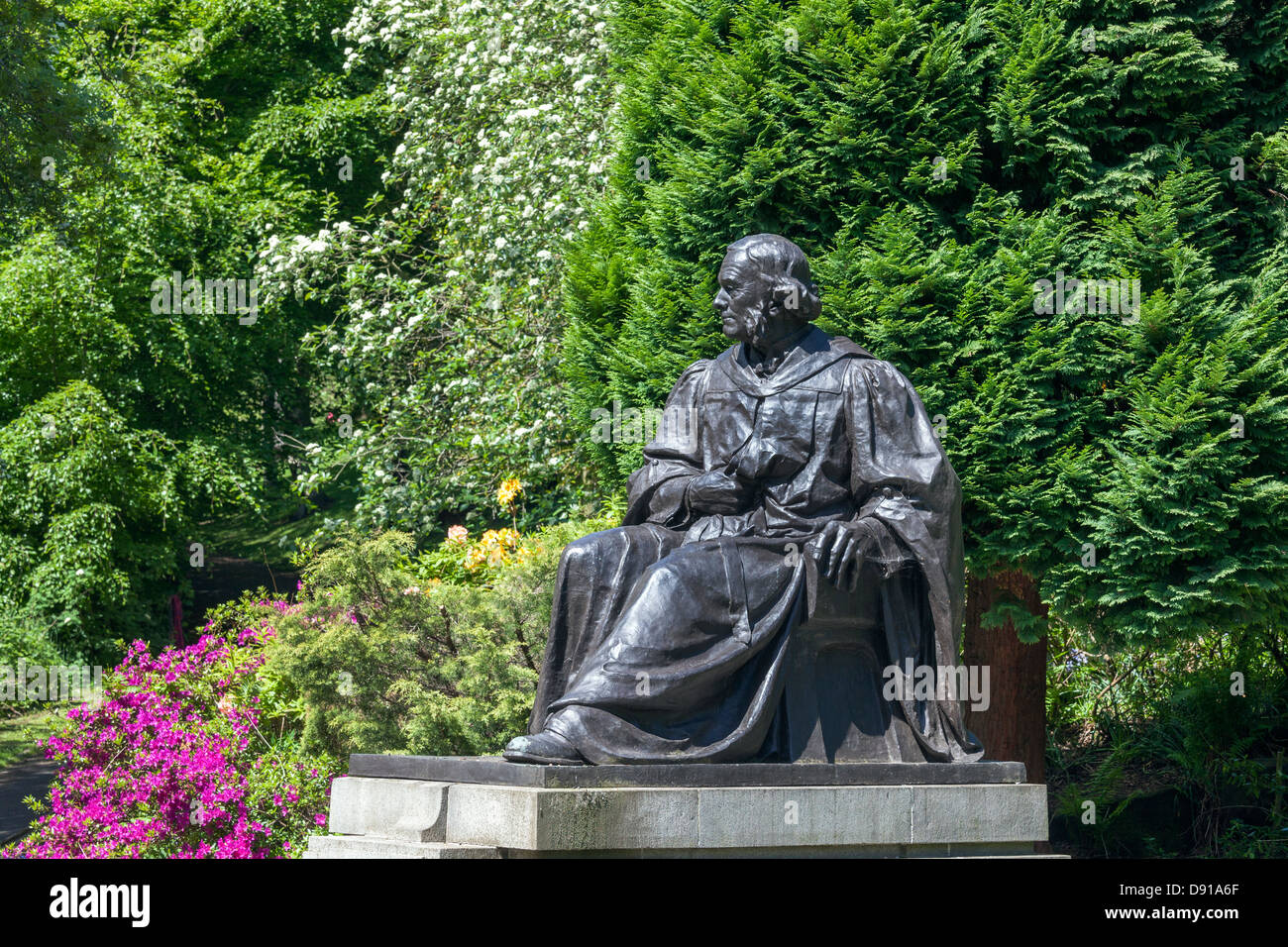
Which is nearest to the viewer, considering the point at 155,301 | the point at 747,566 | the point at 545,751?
the point at 545,751

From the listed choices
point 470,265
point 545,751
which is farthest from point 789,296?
point 470,265

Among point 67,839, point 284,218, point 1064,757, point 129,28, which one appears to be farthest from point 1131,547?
point 129,28

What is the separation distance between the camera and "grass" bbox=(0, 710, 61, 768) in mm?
15866

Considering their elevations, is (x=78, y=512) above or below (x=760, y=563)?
above

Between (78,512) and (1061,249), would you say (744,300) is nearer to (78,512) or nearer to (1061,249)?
(1061,249)

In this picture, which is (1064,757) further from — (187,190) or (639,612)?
(187,190)

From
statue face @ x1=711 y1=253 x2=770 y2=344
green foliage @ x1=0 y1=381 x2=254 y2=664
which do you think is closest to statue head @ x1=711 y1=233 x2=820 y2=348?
statue face @ x1=711 y1=253 x2=770 y2=344

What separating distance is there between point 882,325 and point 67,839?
5.88 meters

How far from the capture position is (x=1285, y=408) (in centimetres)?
803

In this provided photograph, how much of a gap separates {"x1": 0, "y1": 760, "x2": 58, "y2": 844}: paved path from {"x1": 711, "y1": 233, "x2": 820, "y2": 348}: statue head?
847 cm

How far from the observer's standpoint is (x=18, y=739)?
16891 mm

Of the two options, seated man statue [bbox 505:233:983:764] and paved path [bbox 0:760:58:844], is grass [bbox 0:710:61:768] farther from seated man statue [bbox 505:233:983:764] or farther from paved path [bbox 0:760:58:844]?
seated man statue [bbox 505:233:983:764]

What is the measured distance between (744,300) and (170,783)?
15.6 feet

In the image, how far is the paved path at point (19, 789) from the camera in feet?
41.4
